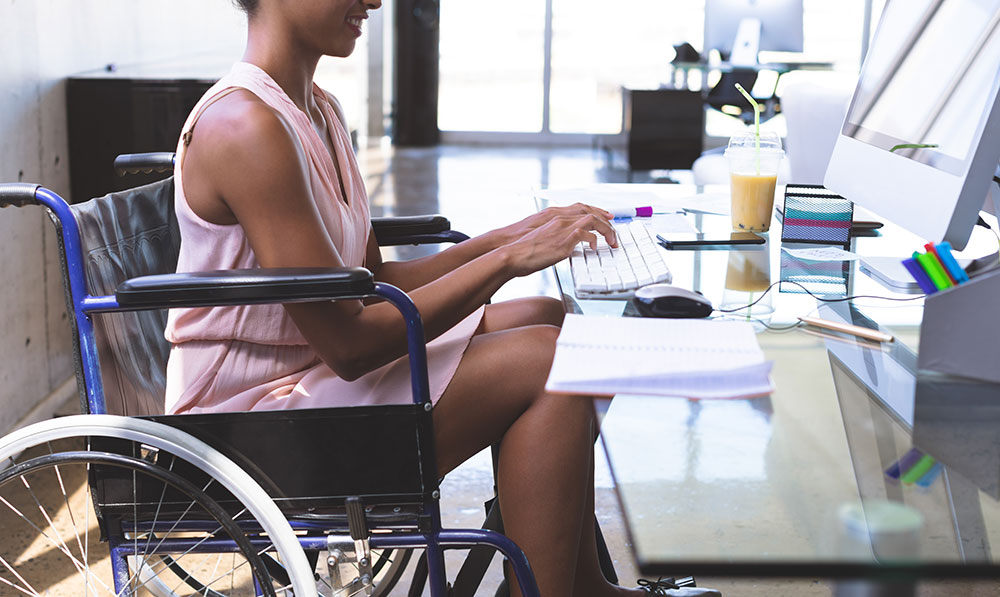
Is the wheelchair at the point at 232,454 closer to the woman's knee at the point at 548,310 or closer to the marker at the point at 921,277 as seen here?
the woman's knee at the point at 548,310

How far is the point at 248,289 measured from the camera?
1.05 metres

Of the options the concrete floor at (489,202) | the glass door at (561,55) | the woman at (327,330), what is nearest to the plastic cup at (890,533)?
the concrete floor at (489,202)

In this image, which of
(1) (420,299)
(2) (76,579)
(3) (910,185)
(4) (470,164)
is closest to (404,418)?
(1) (420,299)

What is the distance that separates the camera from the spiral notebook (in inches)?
33.1

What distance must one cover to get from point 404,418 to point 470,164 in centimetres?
641

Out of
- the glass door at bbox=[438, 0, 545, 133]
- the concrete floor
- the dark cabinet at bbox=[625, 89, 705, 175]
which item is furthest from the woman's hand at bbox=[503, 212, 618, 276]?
the glass door at bbox=[438, 0, 545, 133]

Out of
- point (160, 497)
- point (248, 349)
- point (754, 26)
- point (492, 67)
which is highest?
point (754, 26)

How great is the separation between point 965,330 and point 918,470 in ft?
0.92

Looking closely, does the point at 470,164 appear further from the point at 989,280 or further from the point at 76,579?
the point at 989,280

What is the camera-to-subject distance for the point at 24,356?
2.47 meters

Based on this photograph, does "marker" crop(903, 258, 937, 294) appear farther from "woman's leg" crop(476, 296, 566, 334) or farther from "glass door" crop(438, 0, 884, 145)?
"glass door" crop(438, 0, 884, 145)

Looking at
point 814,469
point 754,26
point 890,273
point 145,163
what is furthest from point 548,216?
point 754,26

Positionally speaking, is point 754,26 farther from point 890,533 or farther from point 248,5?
point 890,533

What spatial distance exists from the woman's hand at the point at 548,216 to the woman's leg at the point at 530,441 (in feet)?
0.78
